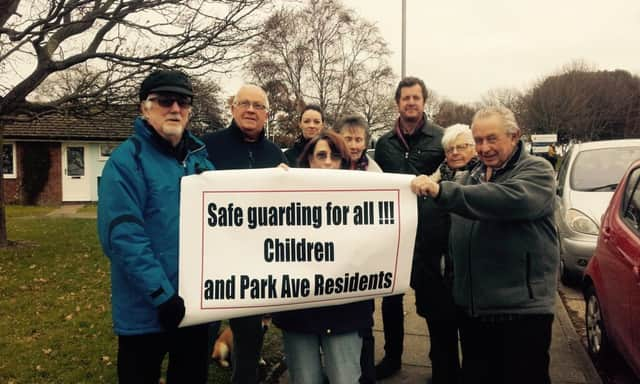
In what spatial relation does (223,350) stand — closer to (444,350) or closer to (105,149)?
(444,350)

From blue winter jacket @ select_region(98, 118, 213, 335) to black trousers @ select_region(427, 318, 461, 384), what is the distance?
1843mm

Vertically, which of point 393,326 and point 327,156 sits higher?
point 327,156

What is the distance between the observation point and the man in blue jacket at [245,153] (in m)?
3.38

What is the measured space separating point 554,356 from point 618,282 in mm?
1224

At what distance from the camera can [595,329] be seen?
454cm

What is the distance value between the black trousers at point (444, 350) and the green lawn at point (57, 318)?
1554 millimetres

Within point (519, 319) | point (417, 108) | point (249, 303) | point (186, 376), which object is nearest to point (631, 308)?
point (519, 319)

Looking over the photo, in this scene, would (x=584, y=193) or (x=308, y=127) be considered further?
(x=584, y=193)

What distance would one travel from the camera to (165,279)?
2.46 metres

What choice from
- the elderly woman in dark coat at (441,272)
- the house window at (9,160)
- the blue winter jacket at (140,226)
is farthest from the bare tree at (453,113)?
the blue winter jacket at (140,226)

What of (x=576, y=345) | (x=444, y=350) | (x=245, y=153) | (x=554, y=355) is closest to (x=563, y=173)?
(x=576, y=345)

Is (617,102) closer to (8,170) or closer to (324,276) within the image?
(8,170)

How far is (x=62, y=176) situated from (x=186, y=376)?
2413cm

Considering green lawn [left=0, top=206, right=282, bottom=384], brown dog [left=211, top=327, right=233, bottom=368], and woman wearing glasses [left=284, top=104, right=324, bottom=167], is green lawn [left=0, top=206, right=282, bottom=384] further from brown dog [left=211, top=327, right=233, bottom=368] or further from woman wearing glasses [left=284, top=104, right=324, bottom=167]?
woman wearing glasses [left=284, top=104, right=324, bottom=167]
